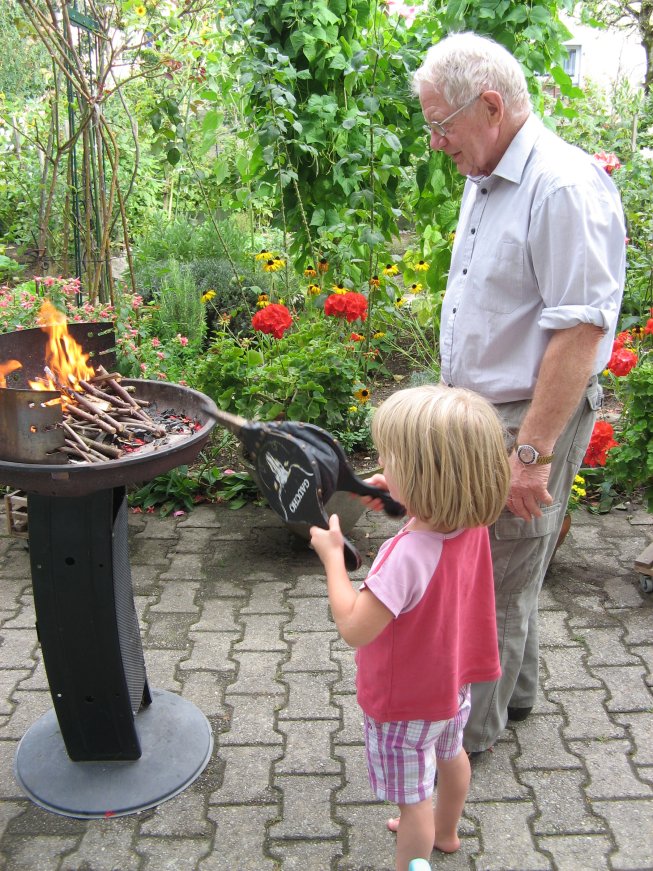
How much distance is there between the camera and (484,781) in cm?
269

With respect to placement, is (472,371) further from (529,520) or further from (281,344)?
(281,344)

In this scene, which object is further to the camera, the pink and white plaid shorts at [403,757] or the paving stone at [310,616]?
the paving stone at [310,616]

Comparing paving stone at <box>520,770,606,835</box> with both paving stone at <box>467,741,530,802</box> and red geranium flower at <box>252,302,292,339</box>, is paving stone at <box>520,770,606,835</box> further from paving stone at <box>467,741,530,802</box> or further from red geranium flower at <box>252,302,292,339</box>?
red geranium flower at <box>252,302,292,339</box>

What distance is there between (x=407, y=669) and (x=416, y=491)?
17.5 inches

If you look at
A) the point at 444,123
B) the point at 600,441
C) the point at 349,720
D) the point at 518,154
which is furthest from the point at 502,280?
the point at 600,441

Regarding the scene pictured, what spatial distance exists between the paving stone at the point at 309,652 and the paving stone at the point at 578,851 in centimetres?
107

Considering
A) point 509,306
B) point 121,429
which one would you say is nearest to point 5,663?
point 121,429

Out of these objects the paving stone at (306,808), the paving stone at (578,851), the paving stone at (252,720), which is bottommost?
the paving stone at (252,720)

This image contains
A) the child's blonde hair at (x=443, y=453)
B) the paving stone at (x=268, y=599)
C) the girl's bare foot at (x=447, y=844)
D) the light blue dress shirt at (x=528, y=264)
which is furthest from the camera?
the paving stone at (x=268, y=599)

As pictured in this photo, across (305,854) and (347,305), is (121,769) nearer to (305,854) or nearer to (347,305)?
(305,854)

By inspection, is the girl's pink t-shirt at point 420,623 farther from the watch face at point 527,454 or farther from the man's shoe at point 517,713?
the man's shoe at point 517,713

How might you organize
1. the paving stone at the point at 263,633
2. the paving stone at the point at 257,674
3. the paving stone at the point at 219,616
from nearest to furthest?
the paving stone at the point at 257,674 → the paving stone at the point at 263,633 → the paving stone at the point at 219,616

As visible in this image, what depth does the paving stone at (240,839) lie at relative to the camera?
237 cm

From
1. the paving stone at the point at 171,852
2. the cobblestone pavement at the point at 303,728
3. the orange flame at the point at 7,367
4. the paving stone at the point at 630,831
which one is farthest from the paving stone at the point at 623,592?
the orange flame at the point at 7,367
